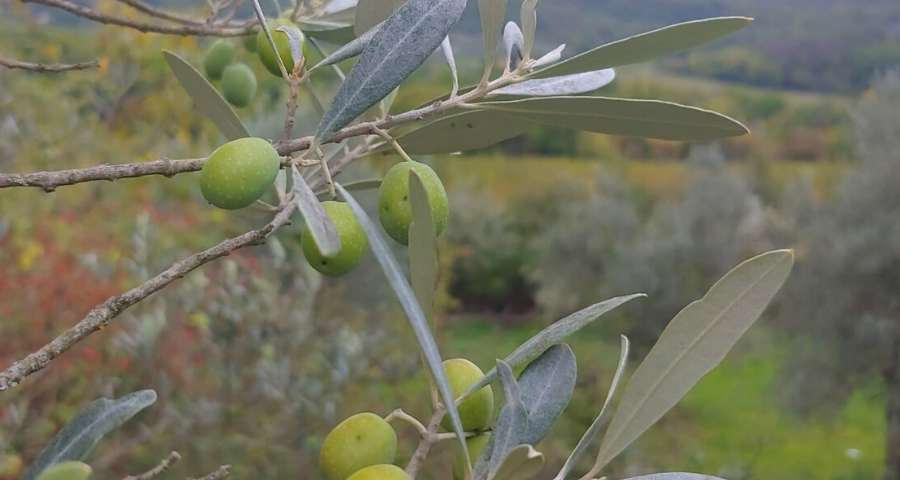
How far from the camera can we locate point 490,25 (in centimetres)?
57

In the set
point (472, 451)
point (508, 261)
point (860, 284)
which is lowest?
point (508, 261)

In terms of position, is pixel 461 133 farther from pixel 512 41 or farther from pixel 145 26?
pixel 145 26

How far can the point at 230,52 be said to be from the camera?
1028 millimetres

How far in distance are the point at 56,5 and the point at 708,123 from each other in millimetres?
684

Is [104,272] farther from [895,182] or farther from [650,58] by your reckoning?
[895,182]

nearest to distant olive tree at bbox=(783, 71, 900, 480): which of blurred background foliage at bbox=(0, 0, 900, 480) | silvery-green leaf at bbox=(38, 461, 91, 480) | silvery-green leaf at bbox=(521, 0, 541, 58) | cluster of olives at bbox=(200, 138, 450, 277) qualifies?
blurred background foliage at bbox=(0, 0, 900, 480)

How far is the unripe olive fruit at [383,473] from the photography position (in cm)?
43

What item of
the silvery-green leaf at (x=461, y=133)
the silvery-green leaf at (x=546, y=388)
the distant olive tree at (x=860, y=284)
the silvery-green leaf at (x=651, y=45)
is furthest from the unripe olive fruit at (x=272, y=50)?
the distant olive tree at (x=860, y=284)

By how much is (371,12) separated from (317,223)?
0.91 ft

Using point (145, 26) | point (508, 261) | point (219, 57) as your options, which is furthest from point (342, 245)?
point (508, 261)

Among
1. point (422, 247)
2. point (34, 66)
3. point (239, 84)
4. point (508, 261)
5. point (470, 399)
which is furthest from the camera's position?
point (508, 261)

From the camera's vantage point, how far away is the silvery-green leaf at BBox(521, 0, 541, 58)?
58 cm

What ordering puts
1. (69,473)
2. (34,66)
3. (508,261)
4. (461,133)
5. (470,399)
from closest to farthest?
(69,473)
(470,399)
(461,133)
(34,66)
(508,261)

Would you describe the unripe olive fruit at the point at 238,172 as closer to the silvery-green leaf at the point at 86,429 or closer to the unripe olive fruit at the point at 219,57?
the silvery-green leaf at the point at 86,429
